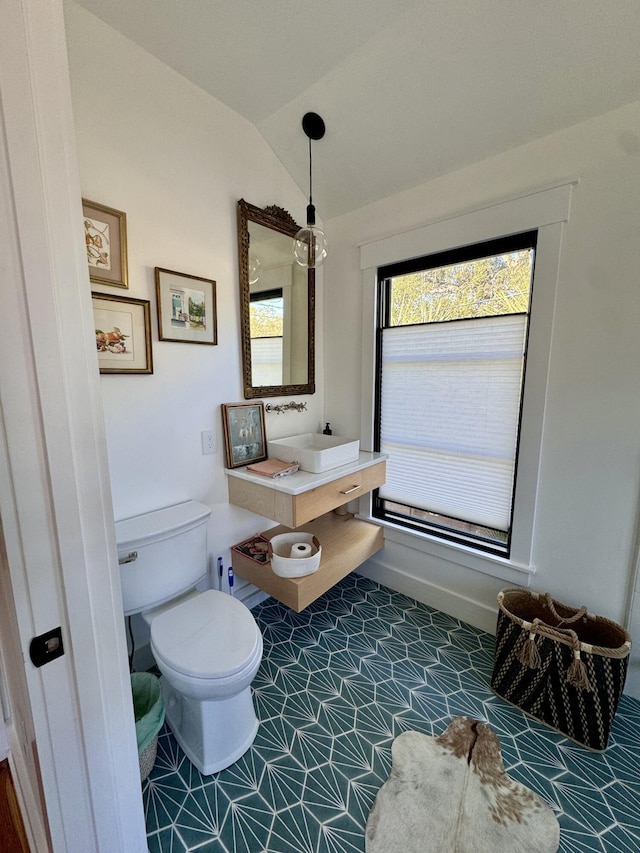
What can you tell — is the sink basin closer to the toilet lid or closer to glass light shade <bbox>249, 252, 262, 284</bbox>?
the toilet lid

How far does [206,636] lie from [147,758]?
435 millimetres

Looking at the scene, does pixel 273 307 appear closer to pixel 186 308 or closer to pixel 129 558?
pixel 186 308

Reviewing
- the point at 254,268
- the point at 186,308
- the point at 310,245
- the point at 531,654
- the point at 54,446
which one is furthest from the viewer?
the point at 254,268

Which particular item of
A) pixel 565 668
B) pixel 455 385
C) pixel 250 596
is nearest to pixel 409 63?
pixel 455 385

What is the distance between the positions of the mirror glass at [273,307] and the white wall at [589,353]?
2.78 ft

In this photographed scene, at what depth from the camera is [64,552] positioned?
2.15ft

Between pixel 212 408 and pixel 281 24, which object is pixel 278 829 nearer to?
pixel 212 408

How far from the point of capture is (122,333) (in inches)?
58.0

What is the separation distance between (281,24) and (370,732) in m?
2.90

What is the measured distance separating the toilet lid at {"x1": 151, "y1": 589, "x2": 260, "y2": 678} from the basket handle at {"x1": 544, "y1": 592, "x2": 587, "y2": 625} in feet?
4.53

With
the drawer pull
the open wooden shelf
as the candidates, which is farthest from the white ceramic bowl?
the drawer pull

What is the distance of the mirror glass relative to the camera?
6.29 feet

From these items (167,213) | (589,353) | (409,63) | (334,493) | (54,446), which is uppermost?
(409,63)

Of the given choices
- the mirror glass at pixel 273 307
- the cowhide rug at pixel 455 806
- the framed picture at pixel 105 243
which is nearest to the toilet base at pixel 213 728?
the cowhide rug at pixel 455 806
